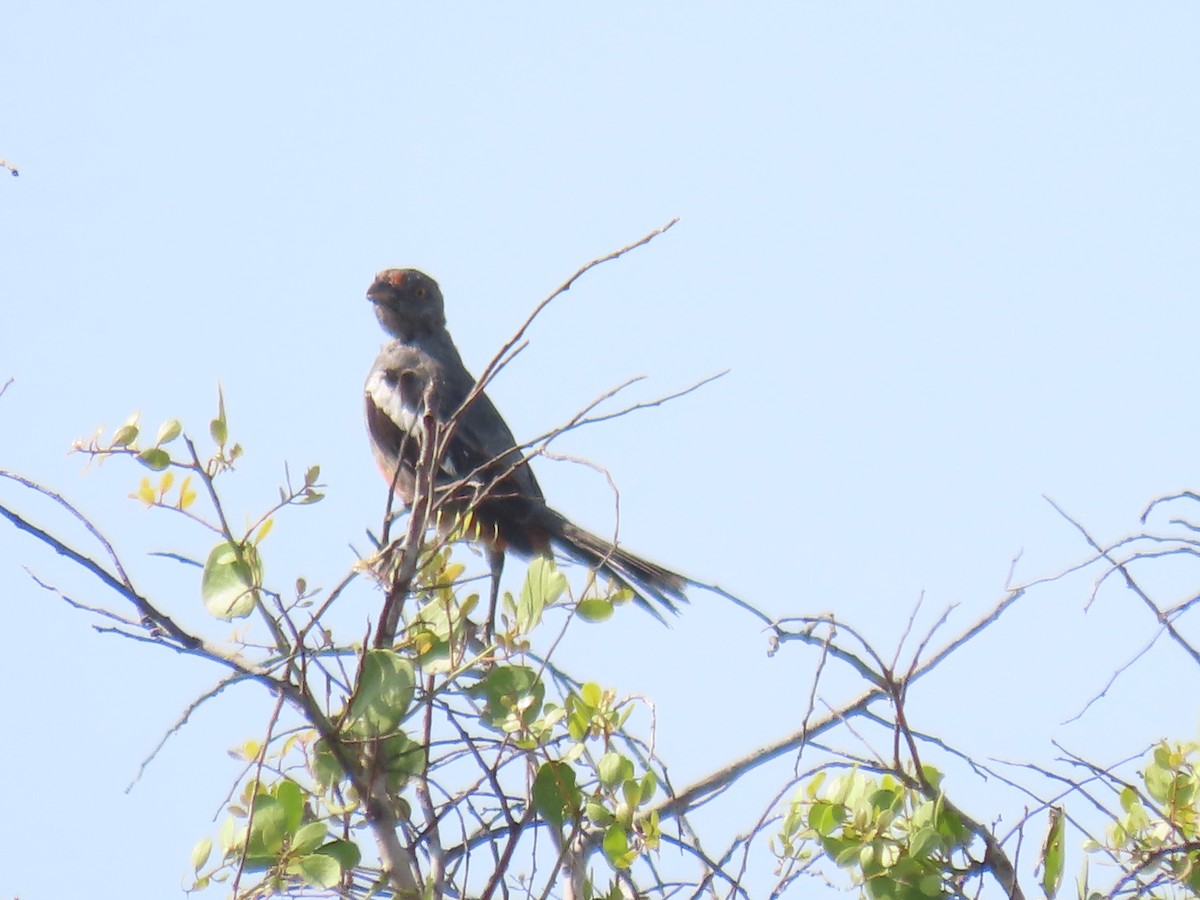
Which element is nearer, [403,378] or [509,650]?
[509,650]

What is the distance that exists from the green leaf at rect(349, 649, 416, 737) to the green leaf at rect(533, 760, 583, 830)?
256 mm

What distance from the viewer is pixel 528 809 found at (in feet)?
8.15

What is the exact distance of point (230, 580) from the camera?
2461mm

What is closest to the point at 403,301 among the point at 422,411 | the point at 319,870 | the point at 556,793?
the point at 422,411

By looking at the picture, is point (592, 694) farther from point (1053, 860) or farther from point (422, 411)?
point (422, 411)

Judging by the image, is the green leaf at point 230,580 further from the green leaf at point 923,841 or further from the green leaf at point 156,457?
the green leaf at point 923,841

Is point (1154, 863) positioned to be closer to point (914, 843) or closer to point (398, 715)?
point (914, 843)

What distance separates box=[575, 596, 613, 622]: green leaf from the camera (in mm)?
2652

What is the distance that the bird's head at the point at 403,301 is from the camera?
6.83m

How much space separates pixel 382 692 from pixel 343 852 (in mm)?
268

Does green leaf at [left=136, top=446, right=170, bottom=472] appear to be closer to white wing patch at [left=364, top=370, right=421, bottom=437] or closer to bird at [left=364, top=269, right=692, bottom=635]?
bird at [left=364, top=269, right=692, bottom=635]

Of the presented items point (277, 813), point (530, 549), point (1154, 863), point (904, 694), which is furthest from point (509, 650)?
point (530, 549)

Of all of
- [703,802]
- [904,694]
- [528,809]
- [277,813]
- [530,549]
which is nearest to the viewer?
[277,813]

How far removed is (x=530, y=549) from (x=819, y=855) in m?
3.44
